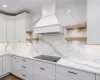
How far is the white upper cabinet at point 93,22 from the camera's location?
5.17 feet

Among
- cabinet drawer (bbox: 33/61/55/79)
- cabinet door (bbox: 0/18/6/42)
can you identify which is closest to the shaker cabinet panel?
cabinet door (bbox: 0/18/6/42)

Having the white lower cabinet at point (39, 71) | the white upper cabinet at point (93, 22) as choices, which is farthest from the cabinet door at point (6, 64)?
the white upper cabinet at point (93, 22)

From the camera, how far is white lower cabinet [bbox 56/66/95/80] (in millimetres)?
1437

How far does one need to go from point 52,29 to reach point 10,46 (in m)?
2.49

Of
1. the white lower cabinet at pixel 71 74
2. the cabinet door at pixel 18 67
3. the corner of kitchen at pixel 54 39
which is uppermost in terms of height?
the corner of kitchen at pixel 54 39

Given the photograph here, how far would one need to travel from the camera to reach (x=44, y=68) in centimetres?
204

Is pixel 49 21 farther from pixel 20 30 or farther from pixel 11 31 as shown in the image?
pixel 11 31

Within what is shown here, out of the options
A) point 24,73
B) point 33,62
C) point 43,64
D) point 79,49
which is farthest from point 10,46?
point 79,49

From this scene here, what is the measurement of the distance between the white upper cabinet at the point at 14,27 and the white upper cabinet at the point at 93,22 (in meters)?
→ 2.13

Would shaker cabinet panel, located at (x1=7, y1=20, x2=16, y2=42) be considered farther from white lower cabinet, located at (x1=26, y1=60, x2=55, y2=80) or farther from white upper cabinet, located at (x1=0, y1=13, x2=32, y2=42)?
white lower cabinet, located at (x1=26, y1=60, x2=55, y2=80)

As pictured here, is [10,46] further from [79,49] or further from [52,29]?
[79,49]

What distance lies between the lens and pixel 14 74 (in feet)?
9.55

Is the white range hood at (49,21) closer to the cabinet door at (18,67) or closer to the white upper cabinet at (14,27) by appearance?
the white upper cabinet at (14,27)

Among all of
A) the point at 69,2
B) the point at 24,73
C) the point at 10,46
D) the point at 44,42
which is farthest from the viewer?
the point at 10,46
